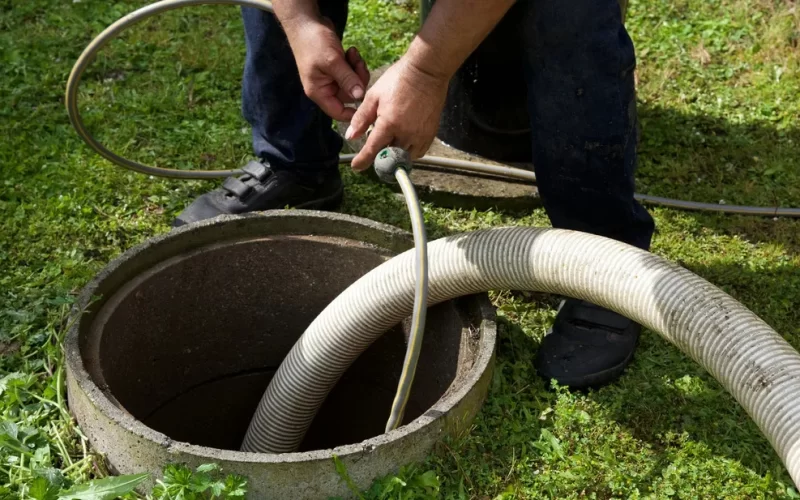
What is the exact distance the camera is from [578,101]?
232 cm

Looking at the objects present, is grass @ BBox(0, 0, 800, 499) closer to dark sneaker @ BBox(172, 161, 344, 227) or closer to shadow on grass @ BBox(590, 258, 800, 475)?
shadow on grass @ BBox(590, 258, 800, 475)

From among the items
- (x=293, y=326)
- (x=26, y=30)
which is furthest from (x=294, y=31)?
(x=26, y=30)

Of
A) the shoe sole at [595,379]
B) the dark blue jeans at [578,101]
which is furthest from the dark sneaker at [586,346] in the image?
the dark blue jeans at [578,101]

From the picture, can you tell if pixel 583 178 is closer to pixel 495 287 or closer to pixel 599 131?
pixel 599 131

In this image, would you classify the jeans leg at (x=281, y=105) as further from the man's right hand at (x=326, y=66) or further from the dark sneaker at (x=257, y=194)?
the man's right hand at (x=326, y=66)

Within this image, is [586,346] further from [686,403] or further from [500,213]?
[500,213]

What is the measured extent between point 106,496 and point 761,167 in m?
2.73

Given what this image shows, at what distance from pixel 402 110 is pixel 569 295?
65 cm

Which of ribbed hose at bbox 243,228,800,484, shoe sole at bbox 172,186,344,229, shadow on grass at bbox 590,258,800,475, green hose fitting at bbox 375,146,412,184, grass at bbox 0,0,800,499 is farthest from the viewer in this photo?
shoe sole at bbox 172,186,344,229

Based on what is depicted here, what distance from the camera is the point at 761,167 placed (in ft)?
11.5

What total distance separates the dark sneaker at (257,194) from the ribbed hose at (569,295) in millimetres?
699

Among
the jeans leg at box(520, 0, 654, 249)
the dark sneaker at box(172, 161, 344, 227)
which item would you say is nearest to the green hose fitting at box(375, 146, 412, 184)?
the jeans leg at box(520, 0, 654, 249)

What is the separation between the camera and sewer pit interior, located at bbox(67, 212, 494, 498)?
7.32 feet

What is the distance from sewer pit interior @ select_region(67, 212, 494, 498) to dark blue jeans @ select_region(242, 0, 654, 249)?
1.39ft
